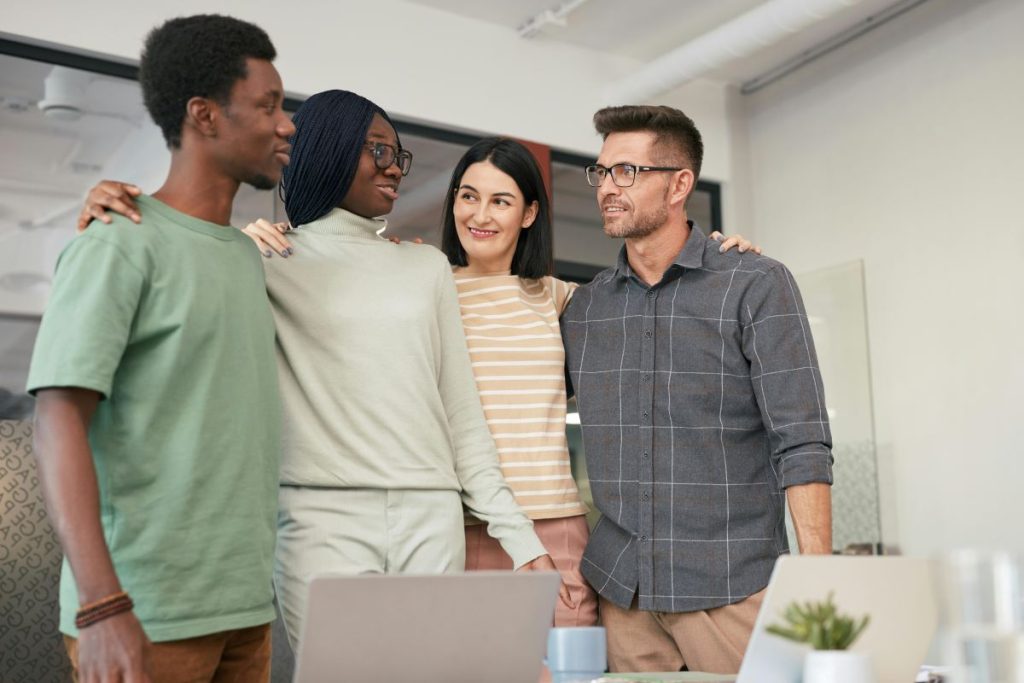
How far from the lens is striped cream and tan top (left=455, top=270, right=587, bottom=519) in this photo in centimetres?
218

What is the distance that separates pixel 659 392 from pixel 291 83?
2.60 meters

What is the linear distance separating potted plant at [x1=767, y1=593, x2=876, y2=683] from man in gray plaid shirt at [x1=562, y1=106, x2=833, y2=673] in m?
0.73

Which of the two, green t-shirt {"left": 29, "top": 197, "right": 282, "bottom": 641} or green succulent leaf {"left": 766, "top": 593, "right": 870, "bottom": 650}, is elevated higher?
green t-shirt {"left": 29, "top": 197, "right": 282, "bottom": 641}

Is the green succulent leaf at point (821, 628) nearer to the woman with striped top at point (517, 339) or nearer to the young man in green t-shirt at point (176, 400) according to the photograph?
the young man in green t-shirt at point (176, 400)

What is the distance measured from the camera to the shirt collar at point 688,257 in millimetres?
2389

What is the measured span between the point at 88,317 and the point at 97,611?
0.34 meters

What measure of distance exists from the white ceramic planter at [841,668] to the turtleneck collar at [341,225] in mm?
1047

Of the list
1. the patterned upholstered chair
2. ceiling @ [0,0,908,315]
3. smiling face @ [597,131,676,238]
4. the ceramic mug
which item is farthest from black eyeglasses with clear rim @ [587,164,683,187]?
ceiling @ [0,0,908,315]

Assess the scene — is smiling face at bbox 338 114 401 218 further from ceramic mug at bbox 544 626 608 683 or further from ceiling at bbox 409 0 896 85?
ceiling at bbox 409 0 896 85

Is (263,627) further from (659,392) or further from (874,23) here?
(874,23)

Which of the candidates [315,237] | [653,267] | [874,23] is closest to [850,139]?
[874,23]

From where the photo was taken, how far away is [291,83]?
4.38 meters

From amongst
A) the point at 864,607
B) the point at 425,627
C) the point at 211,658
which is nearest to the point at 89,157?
the point at 211,658

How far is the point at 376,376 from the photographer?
183cm
